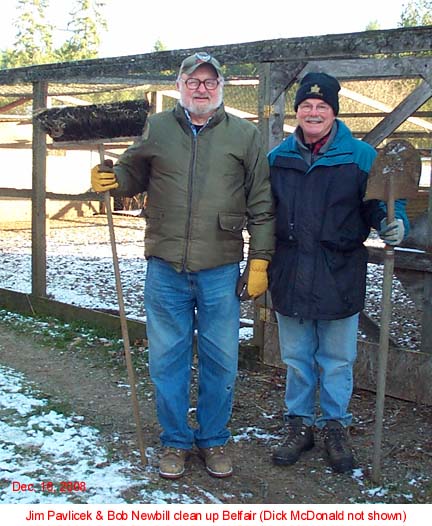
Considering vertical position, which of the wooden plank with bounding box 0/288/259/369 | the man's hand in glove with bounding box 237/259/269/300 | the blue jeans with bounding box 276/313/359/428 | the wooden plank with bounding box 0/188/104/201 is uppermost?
the wooden plank with bounding box 0/188/104/201

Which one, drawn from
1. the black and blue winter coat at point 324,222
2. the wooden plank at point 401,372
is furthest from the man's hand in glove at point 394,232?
the wooden plank at point 401,372

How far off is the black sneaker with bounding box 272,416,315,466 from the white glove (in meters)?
1.09

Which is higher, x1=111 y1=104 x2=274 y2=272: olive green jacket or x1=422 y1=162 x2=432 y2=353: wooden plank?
x1=111 y1=104 x2=274 y2=272: olive green jacket

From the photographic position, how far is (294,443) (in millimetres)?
3553

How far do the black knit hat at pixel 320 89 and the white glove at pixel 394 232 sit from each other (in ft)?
2.02

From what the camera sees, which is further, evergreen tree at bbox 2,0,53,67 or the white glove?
evergreen tree at bbox 2,0,53,67

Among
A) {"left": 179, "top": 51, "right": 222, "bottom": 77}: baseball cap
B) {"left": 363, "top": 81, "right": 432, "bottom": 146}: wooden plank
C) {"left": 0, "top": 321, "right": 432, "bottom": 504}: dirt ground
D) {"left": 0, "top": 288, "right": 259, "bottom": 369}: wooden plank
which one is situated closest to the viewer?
{"left": 179, "top": 51, "right": 222, "bottom": 77}: baseball cap

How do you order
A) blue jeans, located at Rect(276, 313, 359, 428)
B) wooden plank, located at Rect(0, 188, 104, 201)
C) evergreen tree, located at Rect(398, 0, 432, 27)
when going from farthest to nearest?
evergreen tree, located at Rect(398, 0, 432, 27)
wooden plank, located at Rect(0, 188, 104, 201)
blue jeans, located at Rect(276, 313, 359, 428)

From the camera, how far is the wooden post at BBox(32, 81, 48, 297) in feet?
19.9

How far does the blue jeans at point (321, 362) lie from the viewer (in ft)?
11.4

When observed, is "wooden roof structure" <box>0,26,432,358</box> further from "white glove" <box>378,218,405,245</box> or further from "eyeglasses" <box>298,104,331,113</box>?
"white glove" <box>378,218,405,245</box>

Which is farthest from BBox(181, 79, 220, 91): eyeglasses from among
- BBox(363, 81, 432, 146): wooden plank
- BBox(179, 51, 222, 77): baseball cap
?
BBox(363, 81, 432, 146): wooden plank

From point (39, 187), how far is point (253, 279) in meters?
3.33
